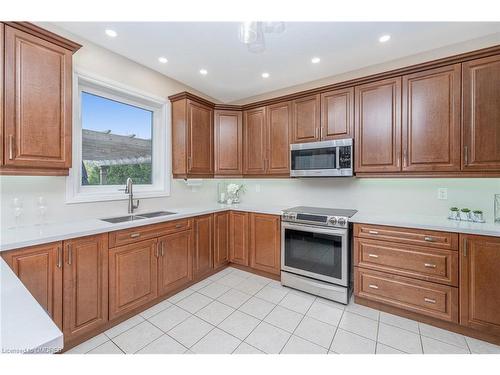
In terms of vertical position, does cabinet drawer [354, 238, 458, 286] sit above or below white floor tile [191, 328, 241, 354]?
above

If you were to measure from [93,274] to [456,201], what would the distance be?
11.2ft

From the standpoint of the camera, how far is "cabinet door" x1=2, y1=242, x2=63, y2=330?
1.46 meters

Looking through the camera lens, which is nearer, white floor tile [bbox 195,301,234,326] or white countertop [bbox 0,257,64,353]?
white countertop [bbox 0,257,64,353]

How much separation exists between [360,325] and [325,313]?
312mm

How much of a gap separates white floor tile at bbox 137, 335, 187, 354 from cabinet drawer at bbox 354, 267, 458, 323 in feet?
5.73

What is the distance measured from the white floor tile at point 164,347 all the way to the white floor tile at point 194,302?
0.42 meters

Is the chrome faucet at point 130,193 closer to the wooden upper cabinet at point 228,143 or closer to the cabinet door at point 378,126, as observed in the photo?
the wooden upper cabinet at point 228,143

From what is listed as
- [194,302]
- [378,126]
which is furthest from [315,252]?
[378,126]

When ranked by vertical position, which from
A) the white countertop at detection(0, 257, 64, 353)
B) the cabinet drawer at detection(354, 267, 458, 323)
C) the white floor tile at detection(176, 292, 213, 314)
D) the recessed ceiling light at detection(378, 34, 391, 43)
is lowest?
the white floor tile at detection(176, 292, 213, 314)

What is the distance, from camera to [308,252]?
2553mm

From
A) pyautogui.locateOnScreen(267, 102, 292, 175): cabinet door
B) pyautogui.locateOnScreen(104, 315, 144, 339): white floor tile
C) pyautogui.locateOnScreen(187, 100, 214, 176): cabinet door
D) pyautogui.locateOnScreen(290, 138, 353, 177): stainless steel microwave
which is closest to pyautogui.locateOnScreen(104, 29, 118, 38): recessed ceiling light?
pyautogui.locateOnScreen(187, 100, 214, 176): cabinet door

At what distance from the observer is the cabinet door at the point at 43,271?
146 centimetres

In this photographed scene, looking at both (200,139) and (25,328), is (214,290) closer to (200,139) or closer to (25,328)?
(200,139)

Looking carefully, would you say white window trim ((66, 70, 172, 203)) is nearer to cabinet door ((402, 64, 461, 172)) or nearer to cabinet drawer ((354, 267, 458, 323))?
cabinet drawer ((354, 267, 458, 323))
